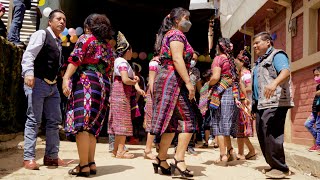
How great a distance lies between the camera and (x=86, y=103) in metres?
3.94

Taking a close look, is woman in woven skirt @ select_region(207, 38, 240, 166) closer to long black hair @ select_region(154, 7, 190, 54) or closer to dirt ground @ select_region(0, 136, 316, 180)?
dirt ground @ select_region(0, 136, 316, 180)

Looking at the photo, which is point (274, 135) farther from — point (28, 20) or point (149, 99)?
point (28, 20)

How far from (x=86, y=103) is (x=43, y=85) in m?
0.88

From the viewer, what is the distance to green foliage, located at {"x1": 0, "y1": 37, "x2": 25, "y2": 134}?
6.97m

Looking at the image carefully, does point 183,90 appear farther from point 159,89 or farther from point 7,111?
point 7,111

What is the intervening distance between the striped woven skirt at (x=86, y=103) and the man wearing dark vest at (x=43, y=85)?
598 millimetres

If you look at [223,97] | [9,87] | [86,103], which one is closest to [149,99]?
[223,97]

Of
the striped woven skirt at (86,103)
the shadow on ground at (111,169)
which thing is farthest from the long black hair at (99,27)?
the shadow on ground at (111,169)

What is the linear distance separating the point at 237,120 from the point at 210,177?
1557 millimetres

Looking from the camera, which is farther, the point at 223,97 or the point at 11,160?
the point at 223,97

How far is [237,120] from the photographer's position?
18.5 ft

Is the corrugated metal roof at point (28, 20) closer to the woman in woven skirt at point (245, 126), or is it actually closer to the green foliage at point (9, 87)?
the green foliage at point (9, 87)

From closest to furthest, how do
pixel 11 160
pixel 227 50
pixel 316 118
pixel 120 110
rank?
pixel 11 160
pixel 227 50
pixel 120 110
pixel 316 118

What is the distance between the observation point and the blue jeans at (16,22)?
7750 millimetres
